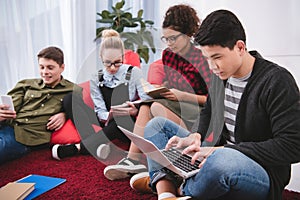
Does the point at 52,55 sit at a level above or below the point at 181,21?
below

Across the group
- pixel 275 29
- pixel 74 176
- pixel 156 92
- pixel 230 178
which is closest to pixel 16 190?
pixel 74 176

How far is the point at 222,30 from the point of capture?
2.95 ft

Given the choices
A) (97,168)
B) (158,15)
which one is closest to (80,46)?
(158,15)

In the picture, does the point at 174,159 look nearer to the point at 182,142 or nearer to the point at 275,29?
the point at 182,142

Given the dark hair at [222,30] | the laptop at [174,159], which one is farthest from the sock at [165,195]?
the dark hair at [222,30]

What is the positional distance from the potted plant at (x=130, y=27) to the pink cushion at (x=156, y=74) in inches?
10.3

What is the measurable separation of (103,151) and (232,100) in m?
0.74

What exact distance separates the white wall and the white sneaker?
81cm

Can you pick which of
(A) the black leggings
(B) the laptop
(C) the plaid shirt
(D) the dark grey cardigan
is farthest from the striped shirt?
(A) the black leggings

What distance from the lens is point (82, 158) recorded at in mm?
1639

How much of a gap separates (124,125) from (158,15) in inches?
60.5

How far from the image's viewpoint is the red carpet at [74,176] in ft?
3.87

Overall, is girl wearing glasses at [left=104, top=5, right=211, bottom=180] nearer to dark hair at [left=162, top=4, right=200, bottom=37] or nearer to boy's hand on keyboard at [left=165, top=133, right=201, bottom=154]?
dark hair at [left=162, top=4, right=200, bottom=37]

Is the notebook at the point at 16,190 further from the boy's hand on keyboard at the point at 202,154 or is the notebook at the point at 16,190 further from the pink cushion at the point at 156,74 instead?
the pink cushion at the point at 156,74
